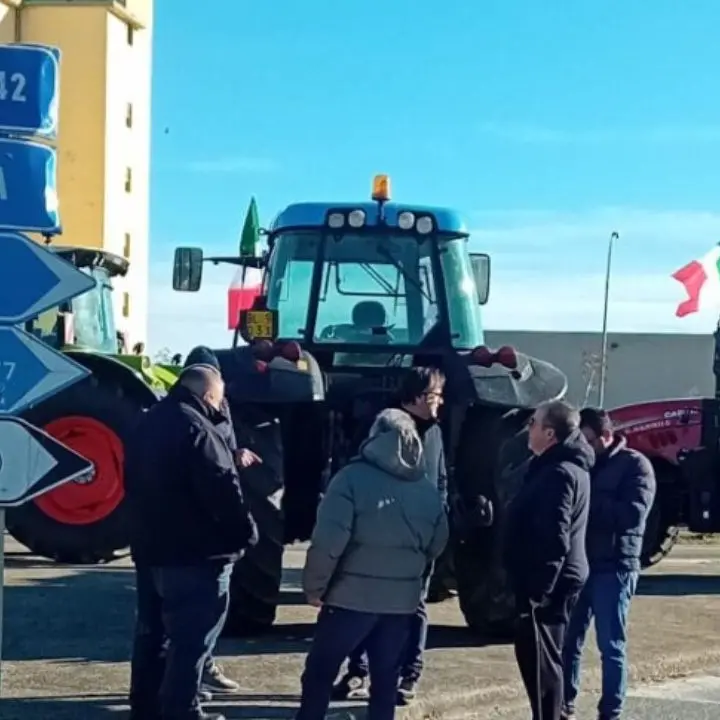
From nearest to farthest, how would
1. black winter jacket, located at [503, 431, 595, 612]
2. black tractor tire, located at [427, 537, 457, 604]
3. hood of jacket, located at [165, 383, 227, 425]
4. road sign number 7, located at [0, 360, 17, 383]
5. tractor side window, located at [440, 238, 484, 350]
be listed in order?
road sign number 7, located at [0, 360, 17, 383], black winter jacket, located at [503, 431, 595, 612], hood of jacket, located at [165, 383, 227, 425], black tractor tire, located at [427, 537, 457, 604], tractor side window, located at [440, 238, 484, 350]

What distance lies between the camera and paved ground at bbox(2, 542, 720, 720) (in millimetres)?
7836

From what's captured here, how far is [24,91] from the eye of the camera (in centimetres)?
573

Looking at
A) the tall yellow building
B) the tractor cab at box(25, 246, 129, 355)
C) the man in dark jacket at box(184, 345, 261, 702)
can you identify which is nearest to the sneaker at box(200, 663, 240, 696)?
the man in dark jacket at box(184, 345, 261, 702)

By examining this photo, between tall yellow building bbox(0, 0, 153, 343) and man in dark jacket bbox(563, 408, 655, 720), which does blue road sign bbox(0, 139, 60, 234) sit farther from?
tall yellow building bbox(0, 0, 153, 343)

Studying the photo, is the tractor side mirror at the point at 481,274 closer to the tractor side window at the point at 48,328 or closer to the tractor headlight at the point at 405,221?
the tractor headlight at the point at 405,221

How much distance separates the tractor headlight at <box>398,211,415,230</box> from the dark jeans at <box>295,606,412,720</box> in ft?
14.6

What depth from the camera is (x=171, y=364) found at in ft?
58.1

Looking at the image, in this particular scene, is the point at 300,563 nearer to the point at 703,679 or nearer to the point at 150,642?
the point at 703,679

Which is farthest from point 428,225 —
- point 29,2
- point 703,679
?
point 29,2

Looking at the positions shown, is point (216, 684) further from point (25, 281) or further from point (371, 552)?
point (25, 281)

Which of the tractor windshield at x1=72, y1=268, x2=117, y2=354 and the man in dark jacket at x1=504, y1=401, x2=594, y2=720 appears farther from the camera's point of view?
the tractor windshield at x1=72, y1=268, x2=117, y2=354

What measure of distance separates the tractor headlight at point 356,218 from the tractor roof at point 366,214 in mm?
40

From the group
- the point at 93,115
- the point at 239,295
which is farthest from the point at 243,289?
the point at 93,115

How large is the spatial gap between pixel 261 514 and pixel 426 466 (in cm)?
196
